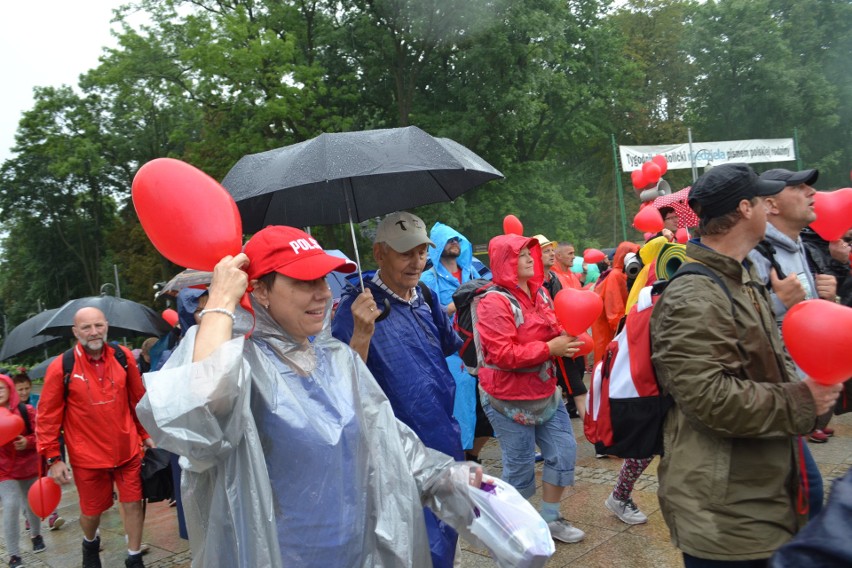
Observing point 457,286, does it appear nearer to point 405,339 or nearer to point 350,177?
point 405,339

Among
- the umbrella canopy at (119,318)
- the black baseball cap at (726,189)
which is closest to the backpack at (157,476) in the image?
the umbrella canopy at (119,318)

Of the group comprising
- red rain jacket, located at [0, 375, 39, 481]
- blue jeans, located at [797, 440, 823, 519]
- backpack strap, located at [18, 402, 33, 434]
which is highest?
blue jeans, located at [797, 440, 823, 519]

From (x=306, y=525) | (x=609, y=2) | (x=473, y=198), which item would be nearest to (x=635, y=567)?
(x=306, y=525)

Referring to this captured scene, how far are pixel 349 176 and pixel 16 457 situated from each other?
503 cm

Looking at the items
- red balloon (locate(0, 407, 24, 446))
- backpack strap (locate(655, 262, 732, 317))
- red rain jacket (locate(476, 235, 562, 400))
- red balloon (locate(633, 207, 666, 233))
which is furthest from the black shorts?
red balloon (locate(0, 407, 24, 446))

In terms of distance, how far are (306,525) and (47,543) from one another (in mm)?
5862

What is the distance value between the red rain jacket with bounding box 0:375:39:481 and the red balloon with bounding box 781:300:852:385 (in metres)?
6.15

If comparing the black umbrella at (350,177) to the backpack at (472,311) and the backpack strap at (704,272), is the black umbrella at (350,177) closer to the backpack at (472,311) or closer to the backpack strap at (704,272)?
the backpack at (472,311)

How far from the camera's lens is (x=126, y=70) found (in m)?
22.4

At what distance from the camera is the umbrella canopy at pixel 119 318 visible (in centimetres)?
700

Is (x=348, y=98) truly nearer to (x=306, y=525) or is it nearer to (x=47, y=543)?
(x=47, y=543)

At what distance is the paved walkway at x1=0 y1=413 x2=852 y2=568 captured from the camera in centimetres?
421

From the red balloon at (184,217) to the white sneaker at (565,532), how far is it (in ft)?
10.0

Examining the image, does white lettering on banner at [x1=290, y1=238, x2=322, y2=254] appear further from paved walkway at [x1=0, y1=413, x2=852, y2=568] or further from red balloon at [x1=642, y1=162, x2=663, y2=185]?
red balloon at [x1=642, y1=162, x2=663, y2=185]
